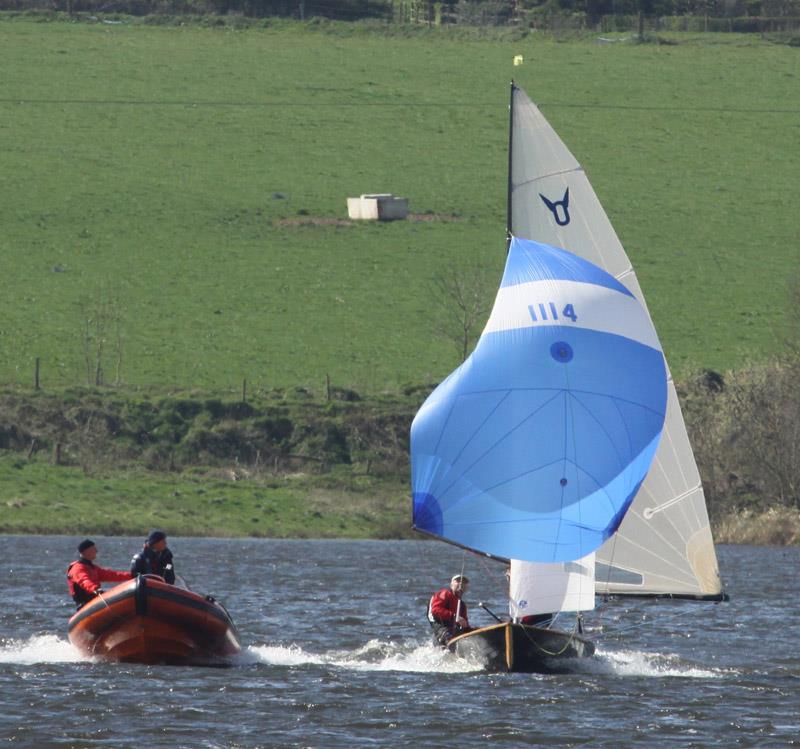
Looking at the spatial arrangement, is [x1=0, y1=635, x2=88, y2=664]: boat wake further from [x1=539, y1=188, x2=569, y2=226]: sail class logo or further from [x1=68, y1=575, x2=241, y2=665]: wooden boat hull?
[x1=539, y1=188, x2=569, y2=226]: sail class logo

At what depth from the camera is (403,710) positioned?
2362 centimetres

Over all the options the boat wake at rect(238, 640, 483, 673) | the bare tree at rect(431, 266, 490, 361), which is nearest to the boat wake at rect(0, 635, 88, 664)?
the boat wake at rect(238, 640, 483, 673)

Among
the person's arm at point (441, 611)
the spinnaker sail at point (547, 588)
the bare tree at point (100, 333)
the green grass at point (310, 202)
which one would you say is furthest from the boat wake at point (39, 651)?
the bare tree at point (100, 333)

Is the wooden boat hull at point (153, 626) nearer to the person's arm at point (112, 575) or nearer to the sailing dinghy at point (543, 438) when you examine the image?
the person's arm at point (112, 575)

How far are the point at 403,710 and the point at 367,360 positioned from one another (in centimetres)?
4872

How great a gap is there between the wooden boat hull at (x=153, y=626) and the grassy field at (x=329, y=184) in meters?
39.8

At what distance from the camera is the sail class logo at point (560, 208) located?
27.7m

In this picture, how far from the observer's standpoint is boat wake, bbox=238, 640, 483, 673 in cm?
Result: 2778

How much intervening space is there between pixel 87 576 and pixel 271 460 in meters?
34.8

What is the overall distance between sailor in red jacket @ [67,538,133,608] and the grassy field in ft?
129

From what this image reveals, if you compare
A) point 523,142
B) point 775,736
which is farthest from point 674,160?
Result: point 775,736

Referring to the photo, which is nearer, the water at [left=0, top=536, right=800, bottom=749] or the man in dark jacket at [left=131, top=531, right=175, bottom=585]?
the water at [left=0, top=536, right=800, bottom=749]

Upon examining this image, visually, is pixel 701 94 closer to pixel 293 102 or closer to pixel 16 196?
pixel 293 102

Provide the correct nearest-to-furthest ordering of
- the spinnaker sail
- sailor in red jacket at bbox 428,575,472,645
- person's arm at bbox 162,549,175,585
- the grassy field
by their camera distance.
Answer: the spinnaker sail < person's arm at bbox 162,549,175,585 < sailor in red jacket at bbox 428,575,472,645 < the grassy field
